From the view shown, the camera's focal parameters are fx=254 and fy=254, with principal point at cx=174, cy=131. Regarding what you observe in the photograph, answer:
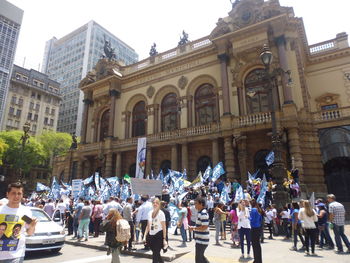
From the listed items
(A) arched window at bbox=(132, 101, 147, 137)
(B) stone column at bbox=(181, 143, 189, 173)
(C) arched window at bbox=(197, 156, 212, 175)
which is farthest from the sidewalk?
(A) arched window at bbox=(132, 101, 147, 137)

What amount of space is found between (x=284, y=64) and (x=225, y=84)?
5.05 meters

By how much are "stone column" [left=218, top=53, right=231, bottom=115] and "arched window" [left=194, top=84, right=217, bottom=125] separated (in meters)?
2.23

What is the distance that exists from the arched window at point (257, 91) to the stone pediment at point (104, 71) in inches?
643

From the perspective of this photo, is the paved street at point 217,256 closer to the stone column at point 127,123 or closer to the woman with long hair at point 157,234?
the woman with long hair at point 157,234

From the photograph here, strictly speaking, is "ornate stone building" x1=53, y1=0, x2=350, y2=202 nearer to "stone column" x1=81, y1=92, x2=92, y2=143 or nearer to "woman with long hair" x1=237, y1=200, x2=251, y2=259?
"stone column" x1=81, y1=92, x2=92, y2=143

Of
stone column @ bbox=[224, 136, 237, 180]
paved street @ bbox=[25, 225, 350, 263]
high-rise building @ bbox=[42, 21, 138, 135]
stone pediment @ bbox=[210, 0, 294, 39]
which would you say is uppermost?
high-rise building @ bbox=[42, 21, 138, 135]

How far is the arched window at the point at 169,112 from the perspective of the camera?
89.0 feet

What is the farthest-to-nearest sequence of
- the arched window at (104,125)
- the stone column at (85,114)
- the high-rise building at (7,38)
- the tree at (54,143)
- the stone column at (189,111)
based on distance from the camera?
the high-rise building at (7,38) < the tree at (54,143) < the stone column at (85,114) < the arched window at (104,125) < the stone column at (189,111)

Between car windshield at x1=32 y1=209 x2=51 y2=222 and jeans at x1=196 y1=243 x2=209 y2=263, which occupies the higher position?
car windshield at x1=32 y1=209 x2=51 y2=222

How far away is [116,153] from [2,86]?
4287 cm

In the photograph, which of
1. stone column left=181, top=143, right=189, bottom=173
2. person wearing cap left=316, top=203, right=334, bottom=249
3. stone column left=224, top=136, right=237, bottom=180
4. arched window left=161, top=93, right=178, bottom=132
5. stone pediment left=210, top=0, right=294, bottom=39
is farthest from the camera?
arched window left=161, top=93, right=178, bottom=132

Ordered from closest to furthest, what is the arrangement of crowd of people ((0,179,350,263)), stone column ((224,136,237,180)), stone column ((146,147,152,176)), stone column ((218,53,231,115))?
crowd of people ((0,179,350,263)) < stone column ((224,136,237,180)) < stone column ((218,53,231,115)) < stone column ((146,147,152,176))

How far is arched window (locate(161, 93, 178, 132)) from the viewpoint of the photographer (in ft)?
89.0

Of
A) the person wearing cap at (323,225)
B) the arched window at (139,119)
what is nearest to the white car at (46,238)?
the person wearing cap at (323,225)
